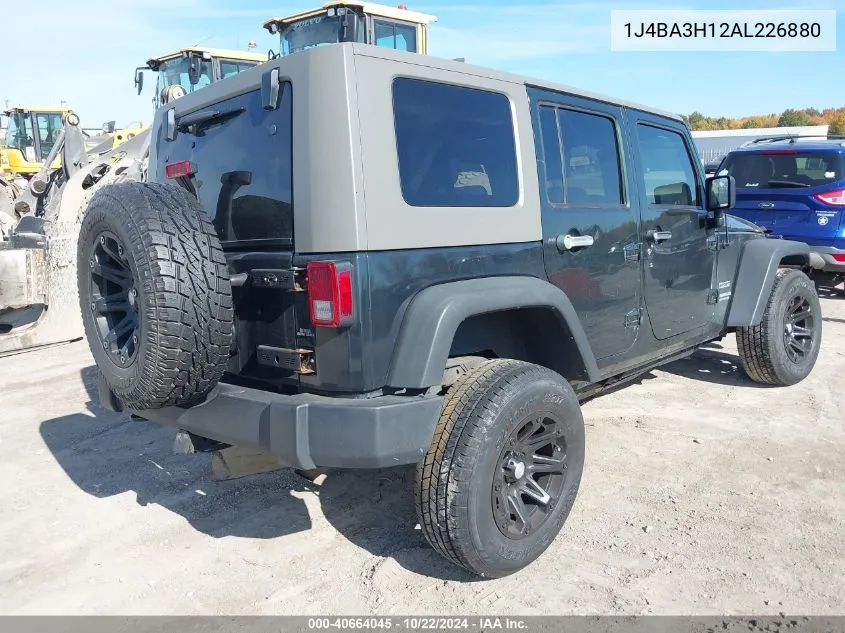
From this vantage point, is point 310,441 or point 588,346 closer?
point 310,441

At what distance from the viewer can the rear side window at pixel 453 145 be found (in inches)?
104

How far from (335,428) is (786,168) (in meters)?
7.69

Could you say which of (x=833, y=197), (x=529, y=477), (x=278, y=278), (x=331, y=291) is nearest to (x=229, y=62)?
(x=833, y=197)

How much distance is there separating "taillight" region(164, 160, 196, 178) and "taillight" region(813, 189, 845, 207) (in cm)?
726

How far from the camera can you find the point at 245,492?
3725 mm

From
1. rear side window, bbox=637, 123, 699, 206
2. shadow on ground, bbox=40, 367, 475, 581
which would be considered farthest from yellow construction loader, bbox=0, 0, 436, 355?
rear side window, bbox=637, 123, 699, 206

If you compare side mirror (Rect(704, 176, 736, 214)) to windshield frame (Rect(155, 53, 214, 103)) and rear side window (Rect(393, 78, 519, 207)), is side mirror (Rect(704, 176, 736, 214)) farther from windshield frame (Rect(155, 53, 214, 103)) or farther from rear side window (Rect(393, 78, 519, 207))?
windshield frame (Rect(155, 53, 214, 103))

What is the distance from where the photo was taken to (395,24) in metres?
10.1

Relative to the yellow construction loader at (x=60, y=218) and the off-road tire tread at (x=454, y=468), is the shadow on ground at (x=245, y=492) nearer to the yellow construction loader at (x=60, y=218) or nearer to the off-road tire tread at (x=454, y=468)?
the off-road tire tread at (x=454, y=468)

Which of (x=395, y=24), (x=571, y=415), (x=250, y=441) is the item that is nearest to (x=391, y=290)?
(x=250, y=441)

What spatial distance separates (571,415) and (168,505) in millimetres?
2121

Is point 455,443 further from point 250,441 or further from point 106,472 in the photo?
point 106,472

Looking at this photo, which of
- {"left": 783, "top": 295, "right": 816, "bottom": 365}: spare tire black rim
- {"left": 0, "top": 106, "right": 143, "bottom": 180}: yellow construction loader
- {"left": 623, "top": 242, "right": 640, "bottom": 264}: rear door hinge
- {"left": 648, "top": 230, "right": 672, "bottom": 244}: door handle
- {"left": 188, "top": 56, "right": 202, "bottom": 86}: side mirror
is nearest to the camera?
{"left": 623, "top": 242, "right": 640, "bottom": 264}: rear door hinge

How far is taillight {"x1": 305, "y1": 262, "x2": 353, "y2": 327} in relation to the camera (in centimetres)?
241
